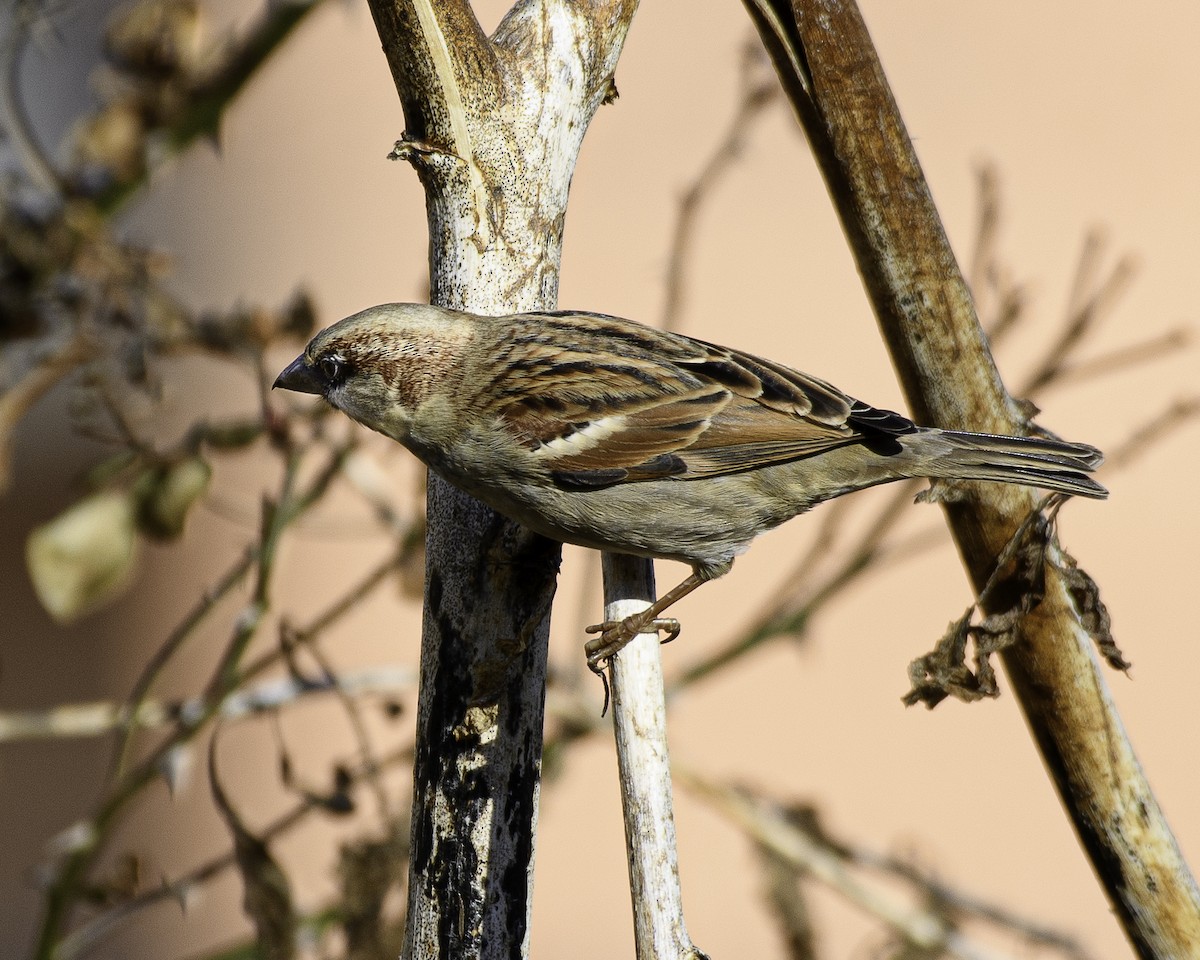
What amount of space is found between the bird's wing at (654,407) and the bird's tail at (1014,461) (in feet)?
0.90

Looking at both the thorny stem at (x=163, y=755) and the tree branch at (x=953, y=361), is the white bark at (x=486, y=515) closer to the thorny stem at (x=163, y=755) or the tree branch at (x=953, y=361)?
the tree branch at (x=953, y=361)

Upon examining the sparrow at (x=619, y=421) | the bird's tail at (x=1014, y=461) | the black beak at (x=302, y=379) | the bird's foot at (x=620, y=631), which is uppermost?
the black beak at (x=302, y=379)

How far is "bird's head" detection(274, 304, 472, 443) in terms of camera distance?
2.24m

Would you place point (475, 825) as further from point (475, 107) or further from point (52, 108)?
point (52, 108)

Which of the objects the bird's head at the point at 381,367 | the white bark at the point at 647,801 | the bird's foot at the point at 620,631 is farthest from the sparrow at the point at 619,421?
the white bark at the point at 647,801

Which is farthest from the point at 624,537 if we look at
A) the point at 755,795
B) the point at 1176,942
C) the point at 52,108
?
the point at 52,108

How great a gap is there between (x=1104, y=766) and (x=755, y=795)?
55.6 inches

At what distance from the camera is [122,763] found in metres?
2.74

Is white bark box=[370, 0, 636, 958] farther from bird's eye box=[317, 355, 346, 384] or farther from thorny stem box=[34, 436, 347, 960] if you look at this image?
thorny stem box=[34, 436, 347, 960]

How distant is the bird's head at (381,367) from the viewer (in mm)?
2244

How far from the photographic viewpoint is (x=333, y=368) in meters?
2.33

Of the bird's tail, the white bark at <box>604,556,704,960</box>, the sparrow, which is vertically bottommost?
the white bark at <box>604,556,704,960</box>

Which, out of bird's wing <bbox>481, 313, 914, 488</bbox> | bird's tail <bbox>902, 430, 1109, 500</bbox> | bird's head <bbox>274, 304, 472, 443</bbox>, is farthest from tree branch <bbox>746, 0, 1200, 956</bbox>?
bird's head <bbox>274, 304, 472, 443</bbox>

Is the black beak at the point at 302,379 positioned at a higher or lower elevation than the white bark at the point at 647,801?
higher
